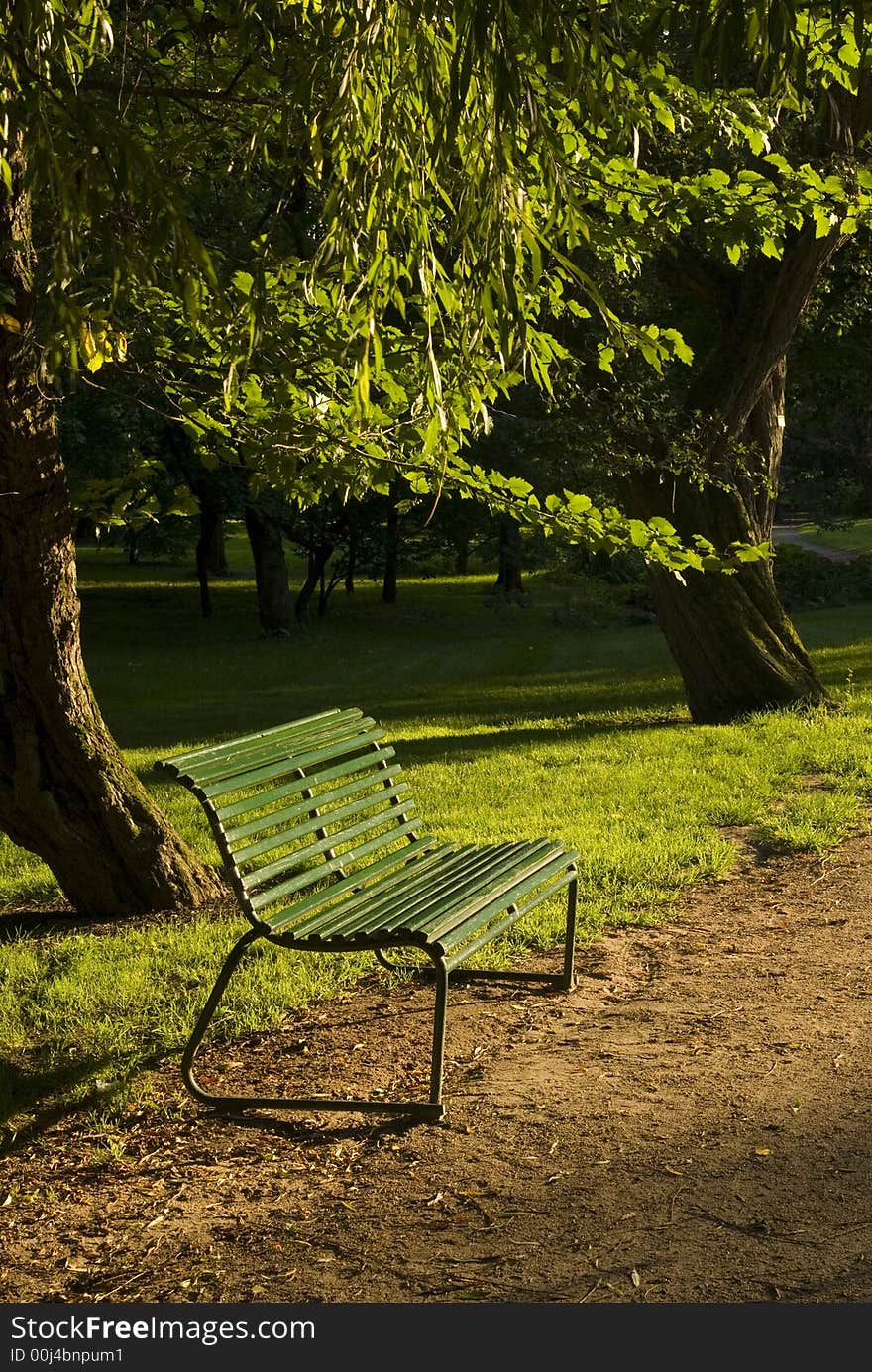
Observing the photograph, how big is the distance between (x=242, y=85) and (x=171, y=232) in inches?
139

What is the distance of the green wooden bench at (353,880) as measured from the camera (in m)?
4.65

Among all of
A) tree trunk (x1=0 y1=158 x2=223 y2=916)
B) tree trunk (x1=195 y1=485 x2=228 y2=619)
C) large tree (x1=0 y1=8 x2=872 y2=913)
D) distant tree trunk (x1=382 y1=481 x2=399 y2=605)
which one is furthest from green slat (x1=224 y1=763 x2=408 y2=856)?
distant tree trunk (x1=382 y1=481 x2=399 y2=605)

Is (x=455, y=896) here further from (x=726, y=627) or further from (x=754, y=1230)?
(x=726, y=627)

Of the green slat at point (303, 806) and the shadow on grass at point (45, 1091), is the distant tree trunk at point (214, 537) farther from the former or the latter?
the shadow on grass at point (45, 1091)

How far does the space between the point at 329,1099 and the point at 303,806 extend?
1128mm

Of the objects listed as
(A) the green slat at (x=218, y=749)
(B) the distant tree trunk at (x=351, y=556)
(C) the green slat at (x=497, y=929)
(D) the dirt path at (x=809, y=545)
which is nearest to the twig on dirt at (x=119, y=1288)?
(C) the green slat at (x=497, y=929)

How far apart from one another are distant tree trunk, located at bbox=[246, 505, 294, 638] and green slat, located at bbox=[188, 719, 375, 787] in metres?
22.2

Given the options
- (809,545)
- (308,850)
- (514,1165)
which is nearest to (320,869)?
(308,850)

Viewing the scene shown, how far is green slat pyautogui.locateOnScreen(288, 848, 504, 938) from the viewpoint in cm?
476

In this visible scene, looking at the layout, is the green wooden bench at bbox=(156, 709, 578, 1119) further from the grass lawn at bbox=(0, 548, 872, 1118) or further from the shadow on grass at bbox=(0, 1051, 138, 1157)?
the grass lawn at bbox=(0, 548, 872, 1118)

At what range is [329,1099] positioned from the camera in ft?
15.7

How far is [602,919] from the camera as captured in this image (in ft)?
22.1

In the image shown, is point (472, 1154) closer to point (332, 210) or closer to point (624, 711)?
point (332, 210)

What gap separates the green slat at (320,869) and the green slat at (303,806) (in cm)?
15
